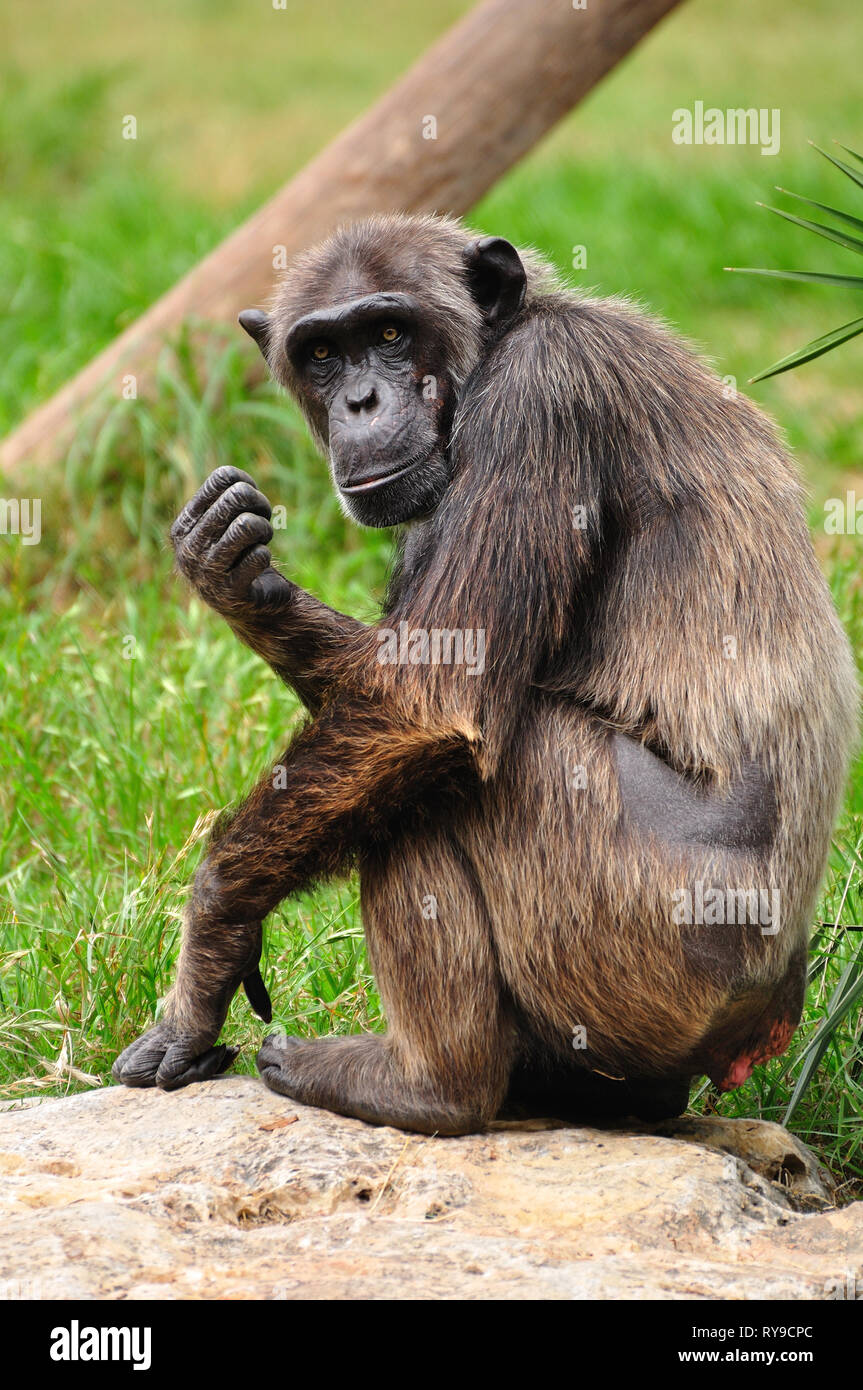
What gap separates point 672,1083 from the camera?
3809mm

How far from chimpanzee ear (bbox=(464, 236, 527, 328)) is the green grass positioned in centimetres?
48

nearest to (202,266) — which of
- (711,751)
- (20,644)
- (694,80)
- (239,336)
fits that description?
(239,336)

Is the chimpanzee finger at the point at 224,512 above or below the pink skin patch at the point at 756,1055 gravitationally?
above

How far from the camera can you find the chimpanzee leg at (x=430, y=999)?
360cm

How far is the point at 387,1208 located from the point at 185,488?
4.53 m

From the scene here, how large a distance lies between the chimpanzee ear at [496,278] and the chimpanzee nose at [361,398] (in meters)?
0.43

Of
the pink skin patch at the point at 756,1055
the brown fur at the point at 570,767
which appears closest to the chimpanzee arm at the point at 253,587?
the brown fur at the point at 570,767

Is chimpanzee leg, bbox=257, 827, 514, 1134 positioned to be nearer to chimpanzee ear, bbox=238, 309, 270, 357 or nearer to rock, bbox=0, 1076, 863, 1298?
rock, bbox=0, 1076, 863, 1298

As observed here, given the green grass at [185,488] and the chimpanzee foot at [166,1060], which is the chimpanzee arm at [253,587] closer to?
the green grass at [185,488]

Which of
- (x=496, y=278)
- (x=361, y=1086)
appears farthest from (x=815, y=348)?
(x=361, y=1086)

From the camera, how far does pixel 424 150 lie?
708 centimetres

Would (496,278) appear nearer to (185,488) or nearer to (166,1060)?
(166,1060)

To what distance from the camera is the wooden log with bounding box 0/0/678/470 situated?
673 cm

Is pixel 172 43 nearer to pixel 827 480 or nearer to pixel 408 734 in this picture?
pixel 827 480
